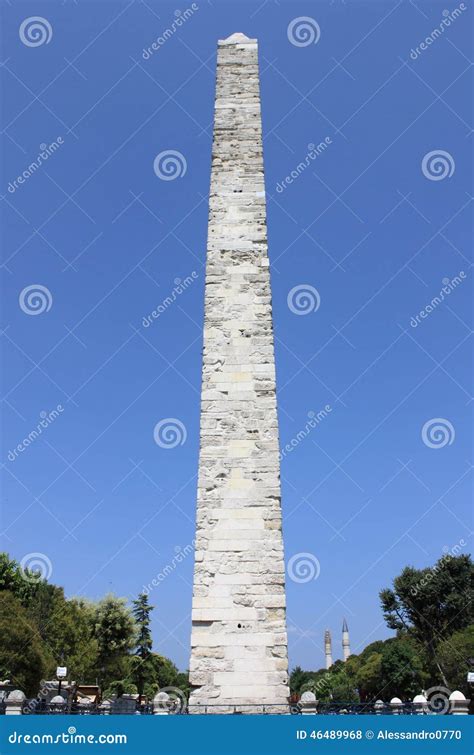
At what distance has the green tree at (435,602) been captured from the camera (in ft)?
112

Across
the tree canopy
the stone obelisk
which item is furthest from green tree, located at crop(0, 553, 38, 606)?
the stone obelisk

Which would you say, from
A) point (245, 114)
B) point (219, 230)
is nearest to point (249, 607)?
point (219, 230)

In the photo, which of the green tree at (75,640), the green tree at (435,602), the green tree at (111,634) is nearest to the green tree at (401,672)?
the green tree at (435,602)

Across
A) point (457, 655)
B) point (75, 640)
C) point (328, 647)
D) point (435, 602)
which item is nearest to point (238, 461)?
point (75, 640)

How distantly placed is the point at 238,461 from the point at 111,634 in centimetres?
2648

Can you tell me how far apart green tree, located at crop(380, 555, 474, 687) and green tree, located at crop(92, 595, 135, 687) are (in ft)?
49.6

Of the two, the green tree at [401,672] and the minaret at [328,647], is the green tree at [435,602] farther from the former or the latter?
the minaret at [328,647]

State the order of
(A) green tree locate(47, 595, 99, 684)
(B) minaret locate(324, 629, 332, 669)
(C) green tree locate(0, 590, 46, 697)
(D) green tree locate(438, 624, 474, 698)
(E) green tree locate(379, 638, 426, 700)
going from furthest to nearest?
(B) minaret locate(324, 629, 332, 669), (E) green tree locate(379, 638, 426, 700), (A) green tree locate(47, 595, 99, 684), (D) green tree locate(438, 624, 474, 698), (C) green tree locate(0, 590, 46, 697)

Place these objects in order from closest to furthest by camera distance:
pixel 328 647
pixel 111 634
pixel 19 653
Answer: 1. pixel 19 653
2. pixel 111 634
3. pixel 328 647

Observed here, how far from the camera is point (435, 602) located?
1385 inches

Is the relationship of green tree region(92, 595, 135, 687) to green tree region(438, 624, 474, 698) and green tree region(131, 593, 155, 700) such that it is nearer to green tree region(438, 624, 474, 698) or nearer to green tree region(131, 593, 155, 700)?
green tree region(131, 593, 155, 700)

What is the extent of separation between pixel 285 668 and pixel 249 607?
916 millimetres

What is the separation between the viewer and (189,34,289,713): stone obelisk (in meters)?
8.42

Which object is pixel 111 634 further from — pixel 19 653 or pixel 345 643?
pixel 345 643
